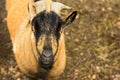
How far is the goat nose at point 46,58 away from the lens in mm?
4895

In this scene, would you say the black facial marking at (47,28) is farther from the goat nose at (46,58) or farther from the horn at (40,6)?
the horn at (40,6)

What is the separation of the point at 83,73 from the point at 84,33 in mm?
935

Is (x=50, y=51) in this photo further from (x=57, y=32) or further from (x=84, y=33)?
(x=84, y=33)

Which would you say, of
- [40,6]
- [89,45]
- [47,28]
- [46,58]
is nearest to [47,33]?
[47,28]

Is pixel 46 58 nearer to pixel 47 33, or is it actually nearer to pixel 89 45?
pixel 47 33

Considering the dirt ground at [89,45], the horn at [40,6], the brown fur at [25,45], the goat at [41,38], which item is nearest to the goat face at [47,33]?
the goat at [41,38]

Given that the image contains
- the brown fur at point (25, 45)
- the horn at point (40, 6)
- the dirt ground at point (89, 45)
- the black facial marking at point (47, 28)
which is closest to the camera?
the black facial marking at point (47, 28)

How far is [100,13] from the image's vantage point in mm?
7848

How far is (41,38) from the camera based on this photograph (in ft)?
16.0

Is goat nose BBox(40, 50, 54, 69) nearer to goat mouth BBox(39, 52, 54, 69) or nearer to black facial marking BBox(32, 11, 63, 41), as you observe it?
goat mouth BBox(39, 52, 54, 69)

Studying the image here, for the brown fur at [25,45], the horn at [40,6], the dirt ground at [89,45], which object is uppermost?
the horn at [40,6]

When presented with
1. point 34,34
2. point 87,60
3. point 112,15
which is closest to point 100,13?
point 112,15

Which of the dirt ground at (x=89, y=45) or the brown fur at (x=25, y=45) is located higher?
the brown fur at (x=25, y=45)

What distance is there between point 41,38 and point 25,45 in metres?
0.82
